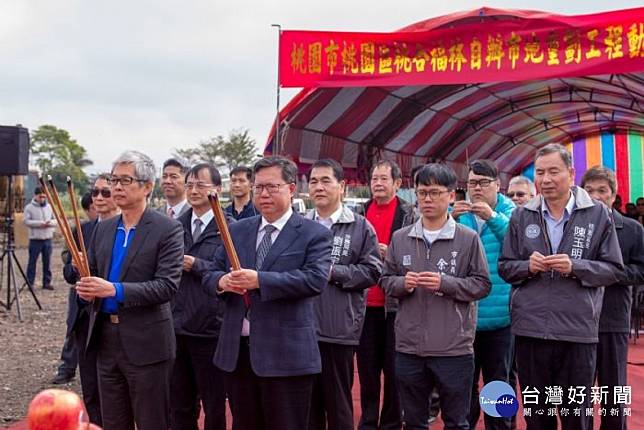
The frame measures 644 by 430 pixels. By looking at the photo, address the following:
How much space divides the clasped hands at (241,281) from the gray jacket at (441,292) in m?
0.81

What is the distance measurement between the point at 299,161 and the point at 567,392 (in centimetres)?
498

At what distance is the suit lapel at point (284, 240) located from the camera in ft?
8.70

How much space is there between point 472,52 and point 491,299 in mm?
2537

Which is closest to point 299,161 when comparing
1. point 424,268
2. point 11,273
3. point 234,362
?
point 11,273

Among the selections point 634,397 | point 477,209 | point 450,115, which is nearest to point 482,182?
point 477,209

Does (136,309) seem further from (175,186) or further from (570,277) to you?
(570,277)

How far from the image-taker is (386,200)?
3951 millimetres

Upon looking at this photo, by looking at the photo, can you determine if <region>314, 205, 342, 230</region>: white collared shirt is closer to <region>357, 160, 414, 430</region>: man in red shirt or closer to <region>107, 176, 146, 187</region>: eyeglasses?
<region>357, 160, 414, 430</region>: man in red shirt

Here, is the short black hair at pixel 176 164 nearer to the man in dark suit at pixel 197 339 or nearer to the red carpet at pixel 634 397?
the man in dark suit at pixel 197 339

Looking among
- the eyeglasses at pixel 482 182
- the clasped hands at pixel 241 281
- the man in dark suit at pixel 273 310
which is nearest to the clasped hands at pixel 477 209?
the eyeglasses at pixel 482 182

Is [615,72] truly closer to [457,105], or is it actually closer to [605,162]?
[457,105]

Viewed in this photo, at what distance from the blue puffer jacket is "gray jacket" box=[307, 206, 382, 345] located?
0.63m

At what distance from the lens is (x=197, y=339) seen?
3404mm

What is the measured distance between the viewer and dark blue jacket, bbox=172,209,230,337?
3.37 m
